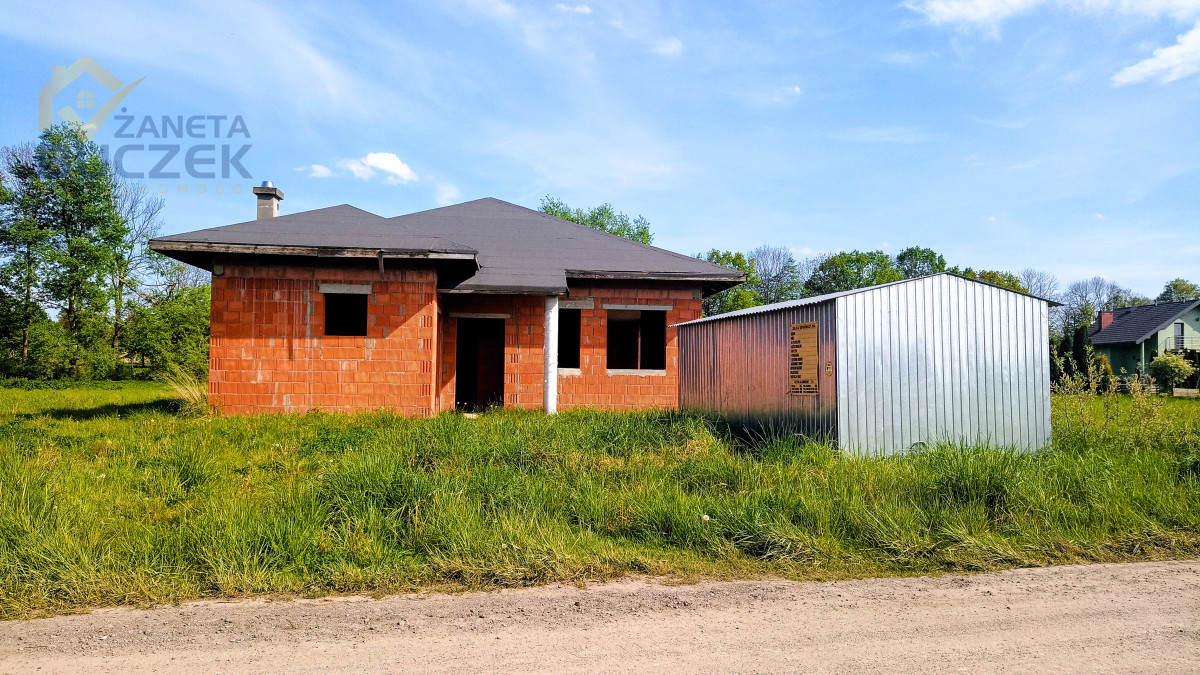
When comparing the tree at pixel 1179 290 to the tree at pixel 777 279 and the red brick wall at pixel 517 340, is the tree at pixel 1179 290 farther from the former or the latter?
the red brick wall at pixel 517 340

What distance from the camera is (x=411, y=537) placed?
5.05 meters

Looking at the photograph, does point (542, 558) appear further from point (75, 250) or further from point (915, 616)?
point (75, 250)

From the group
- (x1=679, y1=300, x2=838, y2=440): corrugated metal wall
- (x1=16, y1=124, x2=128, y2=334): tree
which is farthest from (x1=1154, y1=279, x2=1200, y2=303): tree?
(x1=16, y1=124, x2=128, y2=334): tree

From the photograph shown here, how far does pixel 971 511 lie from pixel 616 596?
327cm

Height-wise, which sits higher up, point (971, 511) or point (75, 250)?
point (75, 250)

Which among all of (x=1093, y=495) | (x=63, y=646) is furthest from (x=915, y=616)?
(x=63, y=646)

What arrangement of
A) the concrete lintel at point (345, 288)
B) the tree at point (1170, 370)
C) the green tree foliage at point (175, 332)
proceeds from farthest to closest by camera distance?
the green tree foliage at point (175, 332), the tree at point (1170, 370), the concrete lintel at point (345, 288)

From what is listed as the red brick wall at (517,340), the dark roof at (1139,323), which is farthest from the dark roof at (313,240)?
the dark roof at (1139,323)

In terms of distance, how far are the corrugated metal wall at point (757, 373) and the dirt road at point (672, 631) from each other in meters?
3.46

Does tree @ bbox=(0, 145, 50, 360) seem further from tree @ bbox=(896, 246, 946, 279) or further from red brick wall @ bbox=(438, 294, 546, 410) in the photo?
tree @ bbox=(896, 246, 946, 279)

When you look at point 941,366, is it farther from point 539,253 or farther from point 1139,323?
point 1139,323

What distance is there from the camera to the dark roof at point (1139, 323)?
36.9 meters

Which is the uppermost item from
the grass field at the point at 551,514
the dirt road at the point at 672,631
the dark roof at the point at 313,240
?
the dark roof at the point at 313,240

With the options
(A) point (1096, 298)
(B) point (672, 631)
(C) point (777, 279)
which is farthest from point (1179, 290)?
(B) point (672, 631)
